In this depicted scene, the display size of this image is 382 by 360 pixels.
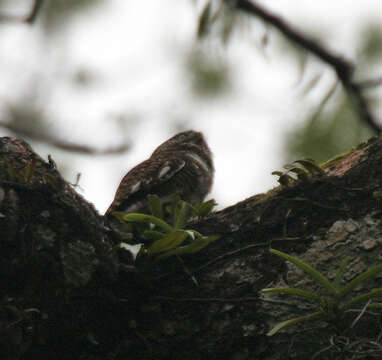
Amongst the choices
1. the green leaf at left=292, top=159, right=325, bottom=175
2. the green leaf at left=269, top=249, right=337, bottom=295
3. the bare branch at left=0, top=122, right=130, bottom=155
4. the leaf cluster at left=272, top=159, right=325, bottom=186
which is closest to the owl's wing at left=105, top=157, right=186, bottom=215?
the leaf cluster at left=272, top=159, right=325, bottom=186

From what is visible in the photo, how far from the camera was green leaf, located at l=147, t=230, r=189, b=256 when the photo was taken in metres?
2.37

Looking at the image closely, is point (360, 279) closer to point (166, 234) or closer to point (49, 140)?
point (166, 234)

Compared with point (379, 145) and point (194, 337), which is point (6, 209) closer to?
point (194, 337)

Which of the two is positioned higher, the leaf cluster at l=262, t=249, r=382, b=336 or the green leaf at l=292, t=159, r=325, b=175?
the green leaf at l=292, t=159, r=325, b=175

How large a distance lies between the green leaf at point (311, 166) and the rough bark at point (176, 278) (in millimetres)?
102

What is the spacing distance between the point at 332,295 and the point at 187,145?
3.63 metres

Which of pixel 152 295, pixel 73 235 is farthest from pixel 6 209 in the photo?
pixel 152 295

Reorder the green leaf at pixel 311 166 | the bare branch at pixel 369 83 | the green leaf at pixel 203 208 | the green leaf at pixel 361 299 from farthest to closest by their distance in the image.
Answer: the green leaf at pixel 203 208 < the green leaf at pixel 311 166 < the green leaf at pixel 361 299 < the bare branch at pixel 369 83

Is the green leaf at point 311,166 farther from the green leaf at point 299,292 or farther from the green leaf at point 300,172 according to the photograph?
the green leaf at point 299,292

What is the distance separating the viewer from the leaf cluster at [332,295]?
1973 millimetres

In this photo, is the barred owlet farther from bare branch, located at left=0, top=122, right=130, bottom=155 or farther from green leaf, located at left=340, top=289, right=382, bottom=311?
bare branch, located at left=0, top=122, right=130, bottom=155

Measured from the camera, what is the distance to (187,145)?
5.59 m

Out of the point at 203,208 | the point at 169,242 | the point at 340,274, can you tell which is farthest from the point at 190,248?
the point at 340,274

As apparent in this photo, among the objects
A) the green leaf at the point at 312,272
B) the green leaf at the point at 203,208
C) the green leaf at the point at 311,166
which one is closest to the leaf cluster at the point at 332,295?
the green leaf at the point at 312,272
